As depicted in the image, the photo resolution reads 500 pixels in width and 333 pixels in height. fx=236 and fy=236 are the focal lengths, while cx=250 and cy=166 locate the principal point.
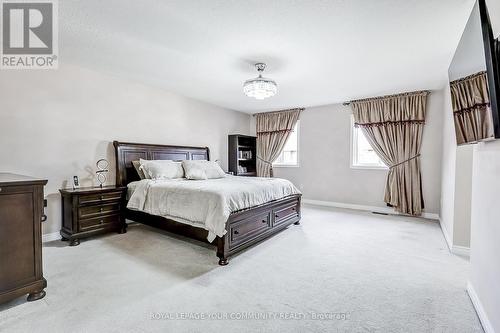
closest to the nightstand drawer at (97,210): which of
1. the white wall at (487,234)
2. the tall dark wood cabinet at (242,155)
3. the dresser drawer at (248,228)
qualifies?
the dresser drawer at (248,228)

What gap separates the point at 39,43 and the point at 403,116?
5692 mm

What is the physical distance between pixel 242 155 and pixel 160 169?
2.84 metres

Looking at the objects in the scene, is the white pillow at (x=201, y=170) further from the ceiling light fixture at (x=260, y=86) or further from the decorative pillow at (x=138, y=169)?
the ceiling light fixture at (x=260, y=86)

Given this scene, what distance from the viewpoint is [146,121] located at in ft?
14.1

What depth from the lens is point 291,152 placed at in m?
6.31

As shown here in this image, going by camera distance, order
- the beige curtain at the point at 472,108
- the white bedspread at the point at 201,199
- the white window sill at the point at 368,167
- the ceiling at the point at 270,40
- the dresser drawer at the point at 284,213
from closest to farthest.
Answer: the beige curtain at the point at 472,108, the ceiling at the point at 270,40, the white bedspread at the point at 201,199, the dresser drawer at the point at 284,213, the white window sill at the point at 368,167

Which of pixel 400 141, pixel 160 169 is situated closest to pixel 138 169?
pixel 160 169

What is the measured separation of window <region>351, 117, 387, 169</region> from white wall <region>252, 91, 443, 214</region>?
105mm

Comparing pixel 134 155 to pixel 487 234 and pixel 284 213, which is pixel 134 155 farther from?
pixel 487 234

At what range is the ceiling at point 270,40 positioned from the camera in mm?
2047

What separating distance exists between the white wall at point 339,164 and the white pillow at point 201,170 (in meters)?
2.51

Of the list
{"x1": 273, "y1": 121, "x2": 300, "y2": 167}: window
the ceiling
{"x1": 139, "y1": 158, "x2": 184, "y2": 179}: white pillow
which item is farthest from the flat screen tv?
{"x1": 273, "y1": 121, "x2": 300, "y2": 167}: window

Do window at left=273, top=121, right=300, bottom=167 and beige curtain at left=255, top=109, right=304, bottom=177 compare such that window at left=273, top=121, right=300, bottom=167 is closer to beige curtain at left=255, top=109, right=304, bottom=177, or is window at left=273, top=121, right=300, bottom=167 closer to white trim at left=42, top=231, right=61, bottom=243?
beige curtain at left=255, top=109, right=304, bottom=177

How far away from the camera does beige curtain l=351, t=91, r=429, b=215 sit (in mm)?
4441
